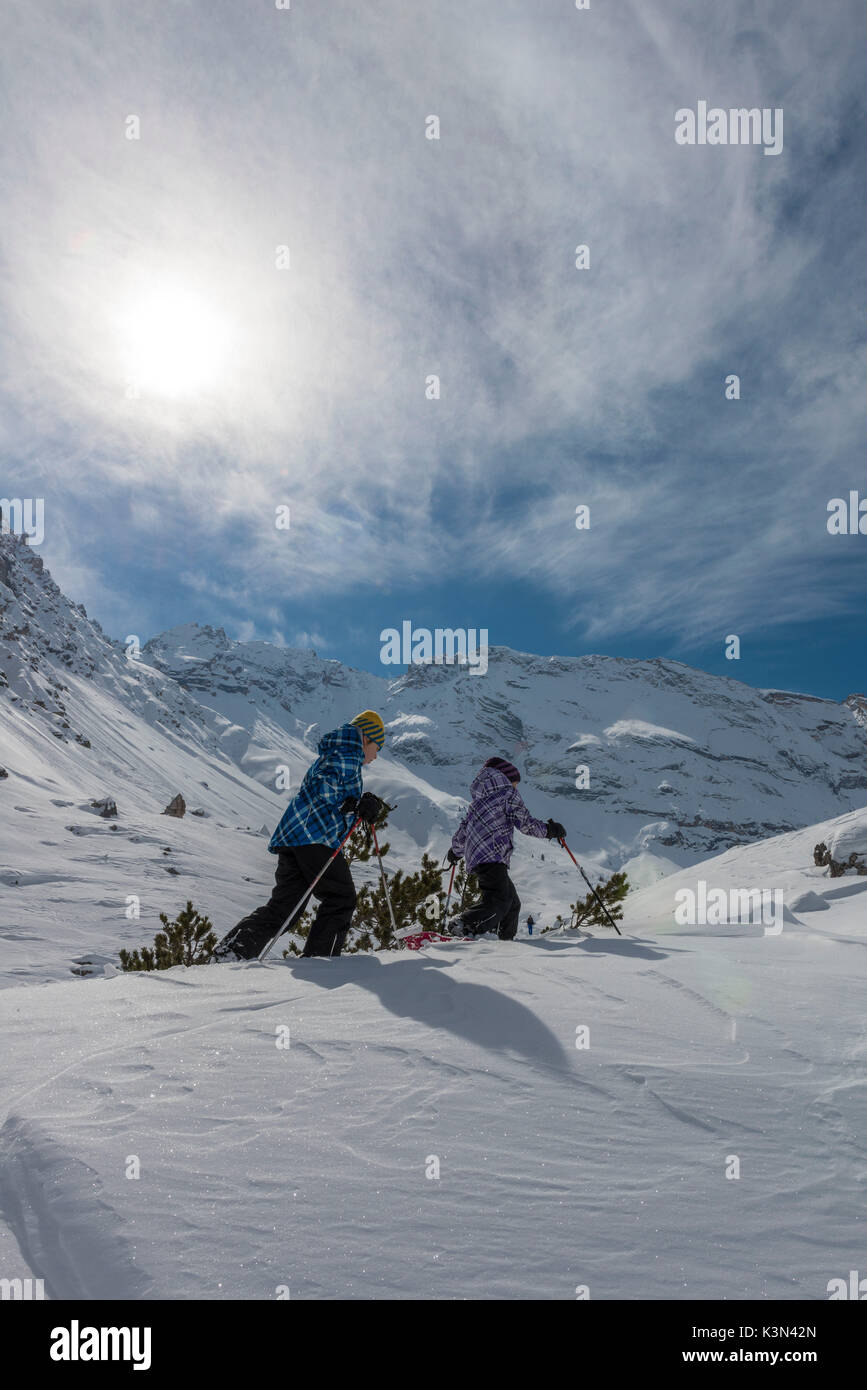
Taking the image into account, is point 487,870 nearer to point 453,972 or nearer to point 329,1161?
point 453,972

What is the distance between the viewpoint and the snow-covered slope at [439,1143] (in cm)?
141

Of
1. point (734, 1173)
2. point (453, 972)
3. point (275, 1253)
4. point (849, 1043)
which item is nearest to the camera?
point (275, 1253)

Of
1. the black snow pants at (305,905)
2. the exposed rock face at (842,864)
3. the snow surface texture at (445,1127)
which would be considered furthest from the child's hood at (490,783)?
the exposed rock face at (842,864)

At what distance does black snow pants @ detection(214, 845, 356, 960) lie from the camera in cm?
552

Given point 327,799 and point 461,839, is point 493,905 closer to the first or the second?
point 461,839

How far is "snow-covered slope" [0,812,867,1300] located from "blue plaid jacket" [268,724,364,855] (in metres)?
1.98

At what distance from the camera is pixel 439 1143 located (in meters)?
1.93

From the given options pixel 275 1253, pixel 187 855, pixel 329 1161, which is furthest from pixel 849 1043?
pixel 187 855

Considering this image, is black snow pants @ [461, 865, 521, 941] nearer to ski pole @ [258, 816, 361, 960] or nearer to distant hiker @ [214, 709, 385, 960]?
distant hiker @ [214, 709, 385, 960]

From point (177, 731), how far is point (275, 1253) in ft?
383

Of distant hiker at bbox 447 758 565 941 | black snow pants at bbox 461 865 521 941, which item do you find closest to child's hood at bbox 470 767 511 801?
distant hiker at bbox 447 758 565 941

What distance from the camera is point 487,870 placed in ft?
23.2

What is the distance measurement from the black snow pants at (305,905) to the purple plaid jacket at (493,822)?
72.5 inches
